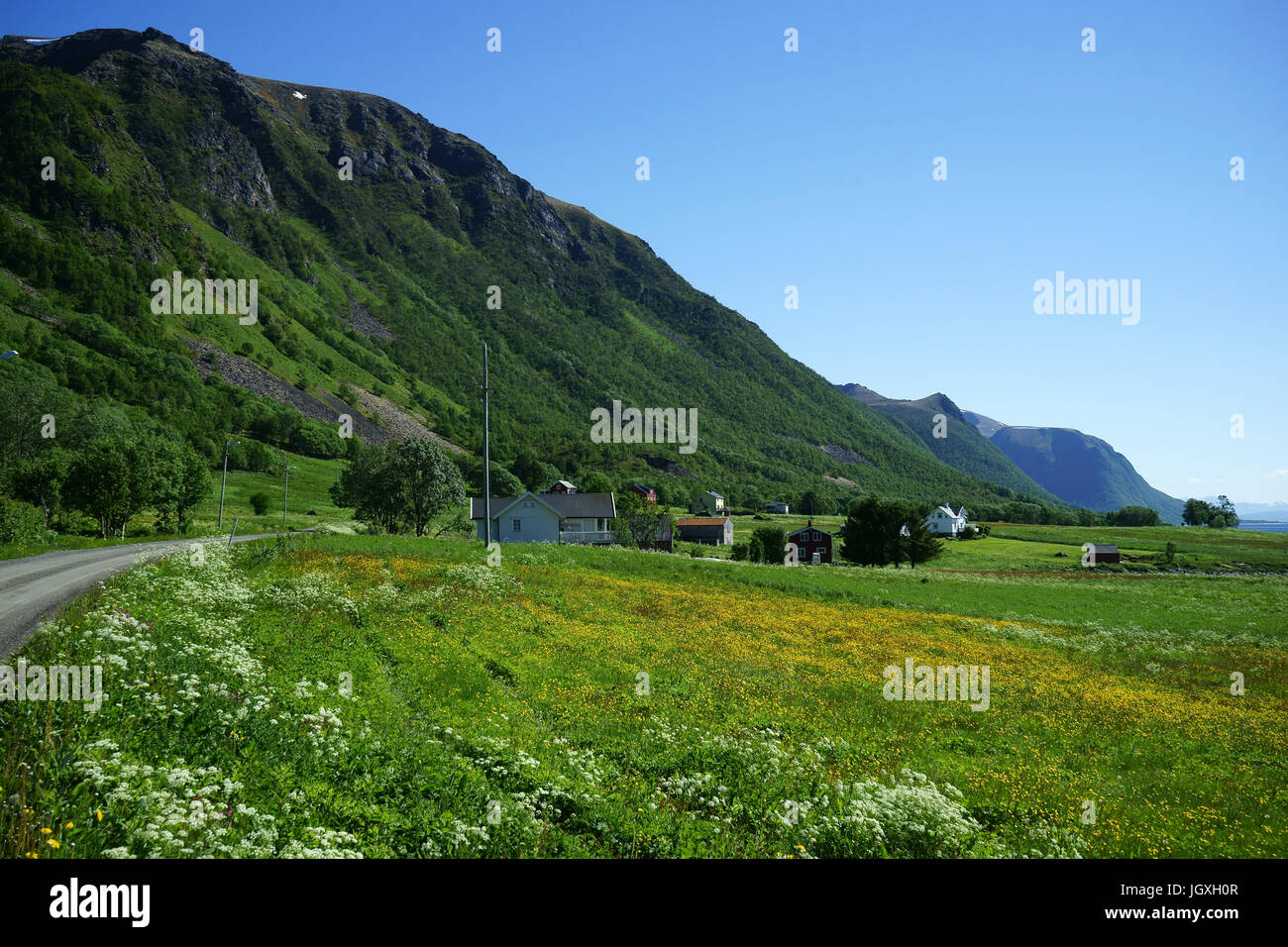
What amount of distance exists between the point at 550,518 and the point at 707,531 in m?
44.9

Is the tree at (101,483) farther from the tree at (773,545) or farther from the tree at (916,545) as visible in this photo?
the tree at (916,545)

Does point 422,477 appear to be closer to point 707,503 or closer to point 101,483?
point 101,483

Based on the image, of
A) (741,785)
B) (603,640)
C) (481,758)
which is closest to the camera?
(481,758)

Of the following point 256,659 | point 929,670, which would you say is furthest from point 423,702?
point 929,670

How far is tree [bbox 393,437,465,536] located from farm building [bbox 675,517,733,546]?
60844 mm

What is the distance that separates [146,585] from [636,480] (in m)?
174

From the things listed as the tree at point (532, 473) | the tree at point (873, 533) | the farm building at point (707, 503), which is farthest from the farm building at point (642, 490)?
the tree at point (873, 533)

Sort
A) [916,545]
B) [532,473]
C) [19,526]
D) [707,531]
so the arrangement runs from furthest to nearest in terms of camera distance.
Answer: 1. [532,473]
2. [707,531]
3. [916,545]
4. [19,526]

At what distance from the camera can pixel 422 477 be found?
63969 millimetres

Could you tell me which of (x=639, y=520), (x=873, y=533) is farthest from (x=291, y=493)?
(x=873, y=533)

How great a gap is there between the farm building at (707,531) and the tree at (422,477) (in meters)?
60.8

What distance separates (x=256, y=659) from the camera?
447 inches

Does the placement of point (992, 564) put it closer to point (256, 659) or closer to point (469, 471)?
point (256, 659)

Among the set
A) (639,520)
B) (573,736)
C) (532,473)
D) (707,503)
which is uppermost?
(532,473)
